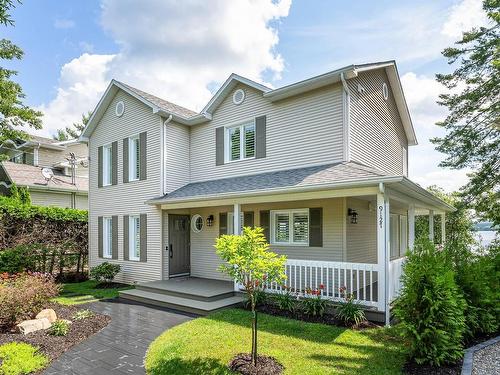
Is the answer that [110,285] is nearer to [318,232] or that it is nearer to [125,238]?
[125,238]

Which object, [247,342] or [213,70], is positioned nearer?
[247,342]

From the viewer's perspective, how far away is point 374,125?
1136 cm

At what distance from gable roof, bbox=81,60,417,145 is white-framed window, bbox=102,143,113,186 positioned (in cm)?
142

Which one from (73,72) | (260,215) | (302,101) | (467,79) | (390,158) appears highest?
(73,72)

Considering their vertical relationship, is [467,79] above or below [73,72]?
below

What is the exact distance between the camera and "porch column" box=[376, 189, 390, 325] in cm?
702

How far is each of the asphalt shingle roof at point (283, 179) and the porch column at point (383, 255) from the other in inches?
29.4

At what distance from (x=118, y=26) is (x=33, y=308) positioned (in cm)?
870

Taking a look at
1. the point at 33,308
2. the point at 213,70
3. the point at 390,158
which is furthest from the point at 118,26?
the point at 390,158

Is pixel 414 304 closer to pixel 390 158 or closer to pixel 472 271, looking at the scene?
pixel 472 271

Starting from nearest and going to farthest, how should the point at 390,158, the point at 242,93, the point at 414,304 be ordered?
the point at 414,304 → the point at 242,93 → the point at 390,158

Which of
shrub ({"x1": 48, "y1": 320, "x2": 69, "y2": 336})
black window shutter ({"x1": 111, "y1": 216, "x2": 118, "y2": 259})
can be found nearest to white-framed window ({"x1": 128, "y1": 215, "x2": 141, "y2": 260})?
black window shutter ({"x1": 111, "y1": 216, "x2": 118, "y2": 259})

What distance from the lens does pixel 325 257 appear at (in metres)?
9.43

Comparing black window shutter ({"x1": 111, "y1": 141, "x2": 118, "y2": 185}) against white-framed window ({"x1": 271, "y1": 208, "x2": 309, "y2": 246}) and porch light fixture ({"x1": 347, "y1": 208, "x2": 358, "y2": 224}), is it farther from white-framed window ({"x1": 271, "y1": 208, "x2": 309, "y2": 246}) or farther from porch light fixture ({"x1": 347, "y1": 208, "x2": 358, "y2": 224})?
porch light fixture ({"x1": 347, "y1": 208, "x2": 358, "y2": 224})
